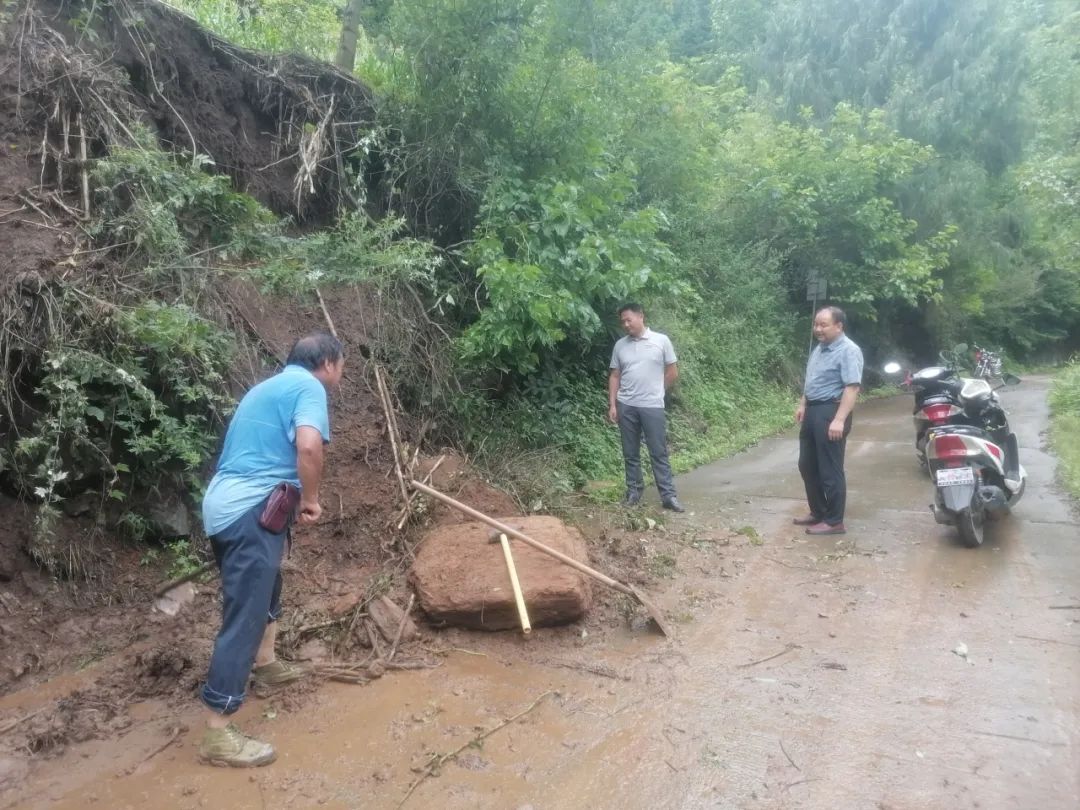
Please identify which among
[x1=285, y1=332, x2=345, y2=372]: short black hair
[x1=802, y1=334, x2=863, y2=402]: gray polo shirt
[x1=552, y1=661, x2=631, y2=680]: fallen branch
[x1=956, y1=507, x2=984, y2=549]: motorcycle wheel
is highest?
[x1=285, y1=332, x2=345, y2=372]: short black hair

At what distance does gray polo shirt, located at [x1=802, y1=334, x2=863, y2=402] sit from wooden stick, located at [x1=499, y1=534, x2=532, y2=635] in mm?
3032

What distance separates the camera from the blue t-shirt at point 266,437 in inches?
133

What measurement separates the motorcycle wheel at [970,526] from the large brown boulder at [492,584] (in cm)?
293

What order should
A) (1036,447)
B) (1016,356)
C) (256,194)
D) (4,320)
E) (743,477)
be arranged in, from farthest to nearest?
(1016,356), (1036,447), (743,477), (256,194), (4,320)

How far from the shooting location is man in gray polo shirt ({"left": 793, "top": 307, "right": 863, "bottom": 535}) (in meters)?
6.07

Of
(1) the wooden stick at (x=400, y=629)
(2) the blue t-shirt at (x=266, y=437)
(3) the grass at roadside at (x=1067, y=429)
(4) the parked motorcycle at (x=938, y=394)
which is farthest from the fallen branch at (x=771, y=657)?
(3) the grass at roadside at (x=1067, y=429)

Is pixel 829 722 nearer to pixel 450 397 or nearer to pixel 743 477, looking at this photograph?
pixel 450 397

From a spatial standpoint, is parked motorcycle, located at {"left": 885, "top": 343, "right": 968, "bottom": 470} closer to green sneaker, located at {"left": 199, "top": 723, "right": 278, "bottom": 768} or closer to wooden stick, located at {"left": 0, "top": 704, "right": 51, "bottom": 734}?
green sneaker, located at {"left": 199, "top": 723, "right": 278, "bottom": 768}

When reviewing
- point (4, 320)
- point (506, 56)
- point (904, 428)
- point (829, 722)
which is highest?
point (506, 56)

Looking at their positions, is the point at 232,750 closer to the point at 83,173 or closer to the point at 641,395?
the point at 83,173

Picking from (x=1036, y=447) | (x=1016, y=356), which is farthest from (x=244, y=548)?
(x=1016, y=356)

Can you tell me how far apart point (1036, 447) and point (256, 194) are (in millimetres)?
9653

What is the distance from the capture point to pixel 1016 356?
94.4 feet

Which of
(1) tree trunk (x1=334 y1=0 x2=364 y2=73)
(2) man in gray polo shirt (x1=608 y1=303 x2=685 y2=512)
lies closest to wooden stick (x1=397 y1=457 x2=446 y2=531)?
(2) man in gray polo shirt (x1=608 y1=303 x2=685 y2=512)
